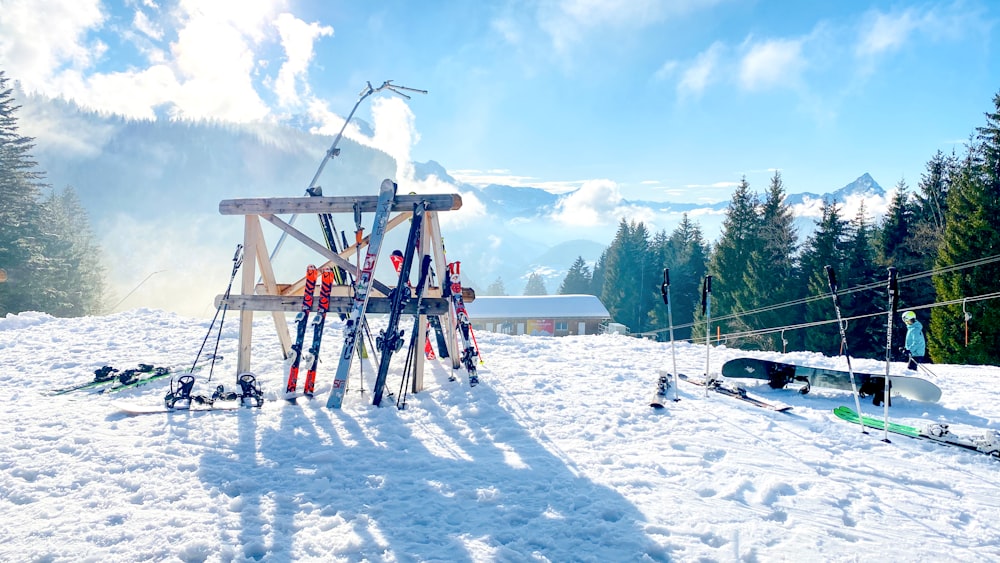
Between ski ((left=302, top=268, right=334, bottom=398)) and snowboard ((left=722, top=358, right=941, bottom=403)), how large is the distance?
693 cm

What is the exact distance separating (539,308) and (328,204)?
35.8 metres

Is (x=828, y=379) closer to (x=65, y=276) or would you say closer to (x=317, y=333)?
(x=317, y=333)

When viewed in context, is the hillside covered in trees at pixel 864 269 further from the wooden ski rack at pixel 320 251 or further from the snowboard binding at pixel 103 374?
the snowboard binding at pixel 103 374

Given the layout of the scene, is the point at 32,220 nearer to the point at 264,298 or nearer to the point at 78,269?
the point at 78,269

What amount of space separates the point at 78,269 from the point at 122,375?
42.0m

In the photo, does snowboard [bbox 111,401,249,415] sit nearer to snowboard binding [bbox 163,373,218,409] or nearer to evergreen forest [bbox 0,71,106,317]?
snowboard binding [bbox 163,373,218,409]

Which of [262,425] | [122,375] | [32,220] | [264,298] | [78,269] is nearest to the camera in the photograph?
[262,425]

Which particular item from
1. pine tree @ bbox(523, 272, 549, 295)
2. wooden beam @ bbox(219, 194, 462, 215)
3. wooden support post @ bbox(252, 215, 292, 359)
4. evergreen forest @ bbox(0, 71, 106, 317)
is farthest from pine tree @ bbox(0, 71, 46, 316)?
pine tree @ bbox(523, 272, 549, 295)

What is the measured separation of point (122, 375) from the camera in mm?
7258

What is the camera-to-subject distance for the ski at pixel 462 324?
768 cm

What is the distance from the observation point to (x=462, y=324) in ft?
26.0

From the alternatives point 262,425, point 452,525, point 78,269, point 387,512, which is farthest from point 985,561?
point 78,269

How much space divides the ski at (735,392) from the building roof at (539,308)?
33179 mm

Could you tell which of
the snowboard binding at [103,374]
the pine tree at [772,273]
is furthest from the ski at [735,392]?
the pine tree at [772,273]
